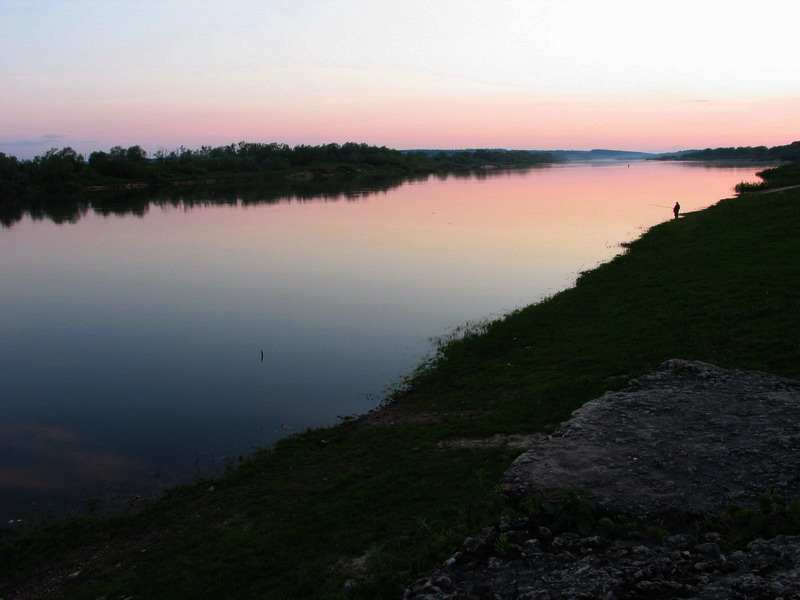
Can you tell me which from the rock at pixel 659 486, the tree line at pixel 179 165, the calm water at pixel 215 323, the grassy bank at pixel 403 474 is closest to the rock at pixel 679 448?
the rock at pixel 659 486

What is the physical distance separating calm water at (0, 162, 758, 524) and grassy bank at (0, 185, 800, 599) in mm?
1524

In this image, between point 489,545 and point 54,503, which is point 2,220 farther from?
point 489,545

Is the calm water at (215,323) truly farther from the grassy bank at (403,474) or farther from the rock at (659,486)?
the rock at (659,486)

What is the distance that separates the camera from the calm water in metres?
12.8

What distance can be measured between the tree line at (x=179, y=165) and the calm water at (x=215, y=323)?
6244 centimetres

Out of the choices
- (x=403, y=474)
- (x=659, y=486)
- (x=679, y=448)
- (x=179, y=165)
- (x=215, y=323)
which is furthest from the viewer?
(x=179, y=165)

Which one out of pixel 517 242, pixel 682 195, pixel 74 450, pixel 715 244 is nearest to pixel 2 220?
pixel 517 242

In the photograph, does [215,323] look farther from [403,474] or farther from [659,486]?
[659,486]

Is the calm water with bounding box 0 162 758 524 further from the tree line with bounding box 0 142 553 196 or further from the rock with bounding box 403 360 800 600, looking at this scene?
the tree line with bounding box 0 142 553 196

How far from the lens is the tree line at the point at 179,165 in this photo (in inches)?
3994

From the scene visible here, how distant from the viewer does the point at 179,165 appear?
442 feet

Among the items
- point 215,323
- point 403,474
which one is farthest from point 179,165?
point 403,474

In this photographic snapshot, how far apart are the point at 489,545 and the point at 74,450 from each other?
1050 cm

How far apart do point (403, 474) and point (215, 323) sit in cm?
1395
